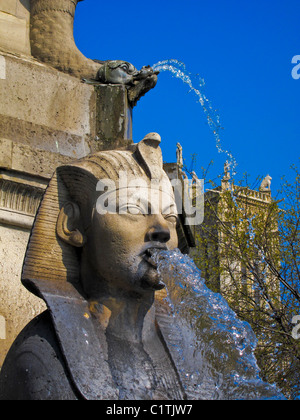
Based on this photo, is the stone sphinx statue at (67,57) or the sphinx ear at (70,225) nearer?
the sphinx ear at (70,225)

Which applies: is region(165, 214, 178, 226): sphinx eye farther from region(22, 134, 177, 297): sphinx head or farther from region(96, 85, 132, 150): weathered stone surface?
region(96, 85, 132, 150): weathered stone surface

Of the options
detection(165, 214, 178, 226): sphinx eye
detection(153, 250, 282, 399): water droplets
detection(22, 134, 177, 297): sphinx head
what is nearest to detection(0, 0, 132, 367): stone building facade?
detection(22, 134, 177, 297): sphinx head

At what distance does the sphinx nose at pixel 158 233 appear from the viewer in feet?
13.4

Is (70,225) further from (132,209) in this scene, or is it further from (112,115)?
(112,115)

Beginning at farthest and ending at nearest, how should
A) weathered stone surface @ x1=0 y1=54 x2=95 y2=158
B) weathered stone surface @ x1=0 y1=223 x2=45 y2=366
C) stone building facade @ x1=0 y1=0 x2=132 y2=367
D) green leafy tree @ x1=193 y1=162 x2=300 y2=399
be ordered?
green leafy tree @ x1=193 y1=162 x2=300 y2=399, weathered stone surface @ x1=0 y1=54 x2=95 y2=158, stone building facade @ x1=0 y1=0 x2=132 y2=367, weathered stone surface @ x1=0 y1=223 x2=45 y2=366

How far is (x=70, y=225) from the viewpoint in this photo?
13.9 ft

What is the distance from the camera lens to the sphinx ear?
4203mm

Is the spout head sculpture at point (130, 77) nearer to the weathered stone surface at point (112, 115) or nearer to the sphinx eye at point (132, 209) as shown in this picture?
the weathered stone surface at point (112, 115)

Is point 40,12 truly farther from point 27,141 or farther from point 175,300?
point 175,300

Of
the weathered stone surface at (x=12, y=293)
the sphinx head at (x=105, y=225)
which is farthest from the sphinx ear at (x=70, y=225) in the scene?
the weathered stone surface at (x=12, y=293)

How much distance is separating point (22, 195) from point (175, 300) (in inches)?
55.8

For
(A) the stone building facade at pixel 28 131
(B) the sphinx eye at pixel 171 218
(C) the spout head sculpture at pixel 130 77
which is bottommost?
(B) the sphinx eye at pixel 171 218

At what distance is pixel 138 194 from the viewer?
4.17m
